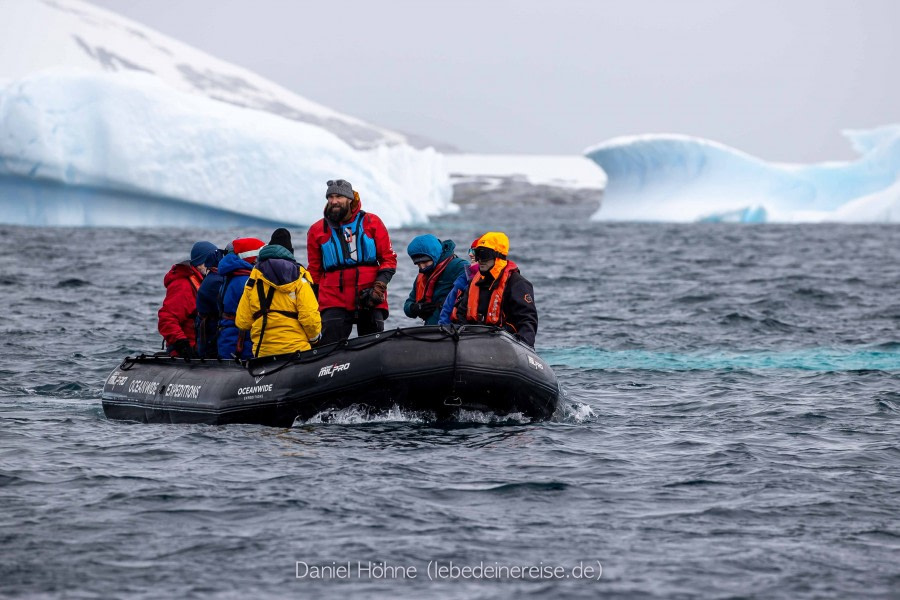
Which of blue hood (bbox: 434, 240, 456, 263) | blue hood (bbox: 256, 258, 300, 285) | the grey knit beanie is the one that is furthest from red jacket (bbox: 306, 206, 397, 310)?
blue hood (bbox: 256, 258, 300, 285)

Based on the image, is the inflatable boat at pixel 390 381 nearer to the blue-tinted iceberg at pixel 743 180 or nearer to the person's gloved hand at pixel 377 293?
the person's gloved hand at pixel 377 293

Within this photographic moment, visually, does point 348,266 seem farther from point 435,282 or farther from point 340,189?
point 435,282

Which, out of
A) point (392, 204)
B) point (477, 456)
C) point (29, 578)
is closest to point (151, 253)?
point (392, 204)

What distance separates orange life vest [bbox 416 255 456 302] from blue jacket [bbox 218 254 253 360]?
1.40m

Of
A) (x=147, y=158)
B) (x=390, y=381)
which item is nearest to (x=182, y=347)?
(x=390, y=381)

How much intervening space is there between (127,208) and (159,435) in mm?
24233

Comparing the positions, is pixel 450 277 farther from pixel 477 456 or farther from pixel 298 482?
pixel 298 482

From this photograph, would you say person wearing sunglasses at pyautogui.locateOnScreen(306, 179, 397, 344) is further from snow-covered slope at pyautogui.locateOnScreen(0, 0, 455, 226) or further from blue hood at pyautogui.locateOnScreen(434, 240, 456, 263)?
snow-covered slope at pyautogui.locateOnScreen(0, 0, 455, 226)

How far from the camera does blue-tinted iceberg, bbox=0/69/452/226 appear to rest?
28.9 metres

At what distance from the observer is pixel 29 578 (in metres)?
5.19

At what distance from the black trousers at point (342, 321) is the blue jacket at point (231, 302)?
0.62 metres

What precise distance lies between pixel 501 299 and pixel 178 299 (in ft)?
8.91

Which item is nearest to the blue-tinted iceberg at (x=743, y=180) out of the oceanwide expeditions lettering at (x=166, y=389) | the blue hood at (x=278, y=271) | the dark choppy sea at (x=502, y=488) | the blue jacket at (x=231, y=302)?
the dark choppy sea at (x=502, y=488)

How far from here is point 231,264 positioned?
345 inches
